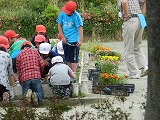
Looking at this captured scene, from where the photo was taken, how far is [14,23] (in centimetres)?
2230

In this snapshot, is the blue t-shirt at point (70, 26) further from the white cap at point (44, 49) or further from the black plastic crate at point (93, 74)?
the white cap at point (44, 49)

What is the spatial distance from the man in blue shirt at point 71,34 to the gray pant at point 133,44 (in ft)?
3.54

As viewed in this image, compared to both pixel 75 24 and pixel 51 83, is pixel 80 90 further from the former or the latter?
pixel 75 24

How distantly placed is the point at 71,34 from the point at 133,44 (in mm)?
1399

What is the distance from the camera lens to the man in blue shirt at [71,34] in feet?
39.9

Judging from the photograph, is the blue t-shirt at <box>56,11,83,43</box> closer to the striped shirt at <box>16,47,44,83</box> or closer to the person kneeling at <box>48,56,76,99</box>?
the striped shirt at <box>16,47,44,83</box>

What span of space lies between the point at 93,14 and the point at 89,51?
5.18 metres

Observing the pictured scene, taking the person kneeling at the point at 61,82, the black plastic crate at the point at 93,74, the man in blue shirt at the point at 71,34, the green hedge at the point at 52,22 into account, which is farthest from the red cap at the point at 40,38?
the green hedge at the point at 52,22

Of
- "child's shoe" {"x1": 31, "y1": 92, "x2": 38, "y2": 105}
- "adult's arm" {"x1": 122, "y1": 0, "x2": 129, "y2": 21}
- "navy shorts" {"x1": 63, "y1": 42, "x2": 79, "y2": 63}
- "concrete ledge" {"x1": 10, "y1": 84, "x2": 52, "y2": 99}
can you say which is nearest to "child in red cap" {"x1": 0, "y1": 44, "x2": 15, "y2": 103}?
"concrete ledge" {"x1": 10, "y1": 84, "x2": 52, "y2": 99}

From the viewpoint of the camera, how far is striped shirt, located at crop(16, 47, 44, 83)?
10.6m

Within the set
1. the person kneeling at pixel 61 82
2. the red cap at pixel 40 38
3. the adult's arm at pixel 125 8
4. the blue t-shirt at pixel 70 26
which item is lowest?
the person kneeling at pixel 61 82

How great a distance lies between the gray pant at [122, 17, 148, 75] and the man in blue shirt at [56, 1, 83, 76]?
1.08 m

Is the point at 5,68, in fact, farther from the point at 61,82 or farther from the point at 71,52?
the point at 71,52

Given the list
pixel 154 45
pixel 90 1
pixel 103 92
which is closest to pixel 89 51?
pixel 103 92
